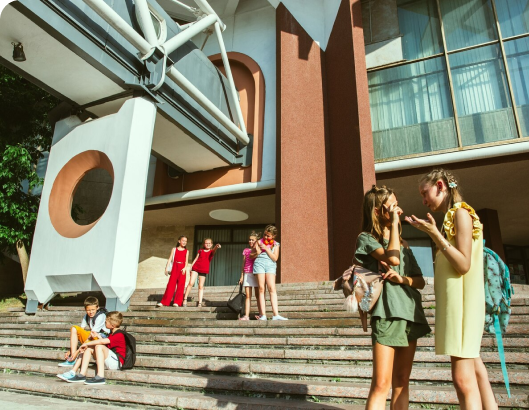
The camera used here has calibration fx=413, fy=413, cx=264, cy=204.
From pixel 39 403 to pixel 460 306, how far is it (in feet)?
12.6

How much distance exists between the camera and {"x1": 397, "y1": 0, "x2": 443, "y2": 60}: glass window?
11648 mm

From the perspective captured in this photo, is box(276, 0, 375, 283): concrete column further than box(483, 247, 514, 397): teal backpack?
Yes

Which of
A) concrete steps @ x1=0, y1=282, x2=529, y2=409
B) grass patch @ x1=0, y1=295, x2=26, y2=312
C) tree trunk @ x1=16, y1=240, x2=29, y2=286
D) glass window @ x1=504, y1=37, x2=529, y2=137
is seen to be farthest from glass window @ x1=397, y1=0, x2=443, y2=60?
grass patch @ x1=0, y1=295, x2=26, y2=312

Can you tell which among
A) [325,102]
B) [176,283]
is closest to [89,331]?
[176,283]

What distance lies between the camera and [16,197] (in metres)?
12.0

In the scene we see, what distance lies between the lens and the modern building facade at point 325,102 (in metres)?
9.52

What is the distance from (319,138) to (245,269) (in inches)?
244

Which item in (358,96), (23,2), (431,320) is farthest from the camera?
(358,96)

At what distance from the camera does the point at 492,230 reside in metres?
12.5

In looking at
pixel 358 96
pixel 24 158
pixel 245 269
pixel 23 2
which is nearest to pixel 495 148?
pixel 358 96

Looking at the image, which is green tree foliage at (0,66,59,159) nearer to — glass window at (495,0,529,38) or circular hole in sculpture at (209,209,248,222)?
circular hole in sculpture at (209,209,248,222)

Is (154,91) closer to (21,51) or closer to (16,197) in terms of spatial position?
(21,51)

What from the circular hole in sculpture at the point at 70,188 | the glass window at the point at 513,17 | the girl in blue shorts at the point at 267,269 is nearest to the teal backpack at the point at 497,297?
the girl in blue shorts at the point at 267,269

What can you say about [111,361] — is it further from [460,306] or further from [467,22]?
[467,22]
